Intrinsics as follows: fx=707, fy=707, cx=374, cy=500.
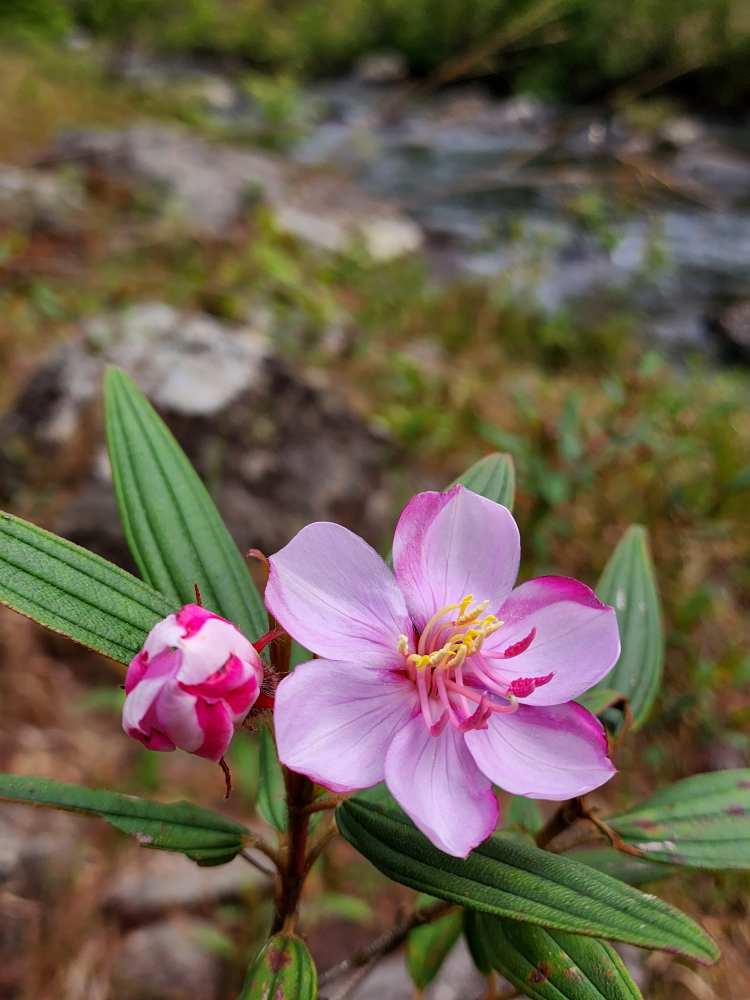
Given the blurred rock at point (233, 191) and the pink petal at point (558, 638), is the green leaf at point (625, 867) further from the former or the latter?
the blurred rock at point (233, 191)

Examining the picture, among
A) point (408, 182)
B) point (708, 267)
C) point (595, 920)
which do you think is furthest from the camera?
point (408, 182)

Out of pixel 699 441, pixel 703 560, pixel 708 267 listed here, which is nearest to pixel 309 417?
pixel 703 560

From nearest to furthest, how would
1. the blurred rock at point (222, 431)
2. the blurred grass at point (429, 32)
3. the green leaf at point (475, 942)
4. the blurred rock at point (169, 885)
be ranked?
the green leaf at point (475, 942) → the blurred rock at point (169, 885) → the blurred rock at point (222, 431) → the blurred grass at point (429, 32)

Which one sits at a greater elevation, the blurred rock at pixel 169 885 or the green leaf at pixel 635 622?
the green leaf at pixel 635 622

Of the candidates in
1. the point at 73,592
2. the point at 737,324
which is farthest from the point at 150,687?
the point at 737,324

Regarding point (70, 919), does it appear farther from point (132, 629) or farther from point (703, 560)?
point (703, 560)

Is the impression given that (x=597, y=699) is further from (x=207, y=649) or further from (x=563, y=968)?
(x=207, y=649)

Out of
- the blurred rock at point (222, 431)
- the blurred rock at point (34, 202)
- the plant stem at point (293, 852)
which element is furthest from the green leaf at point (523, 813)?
the blurred rock at point (34, 202)
